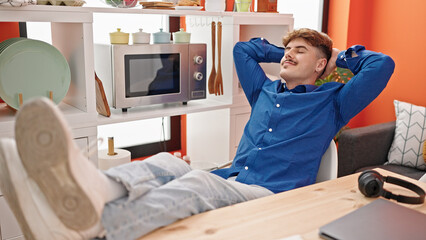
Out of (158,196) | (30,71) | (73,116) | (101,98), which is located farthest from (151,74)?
(158,196)

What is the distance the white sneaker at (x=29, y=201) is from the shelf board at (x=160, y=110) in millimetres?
1080

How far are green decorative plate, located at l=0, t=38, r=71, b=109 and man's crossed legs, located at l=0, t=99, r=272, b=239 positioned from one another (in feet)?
3.15

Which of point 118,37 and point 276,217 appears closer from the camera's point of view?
point 276,217

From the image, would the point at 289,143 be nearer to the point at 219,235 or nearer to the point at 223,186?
the point at 223,186

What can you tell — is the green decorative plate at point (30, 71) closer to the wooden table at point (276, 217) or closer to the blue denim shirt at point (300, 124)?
the blue denim shirt at point (300, 124)

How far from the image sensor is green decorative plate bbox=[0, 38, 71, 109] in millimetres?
1864

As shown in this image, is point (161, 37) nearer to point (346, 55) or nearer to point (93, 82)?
point (93, 82)

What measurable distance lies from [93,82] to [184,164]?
91cm

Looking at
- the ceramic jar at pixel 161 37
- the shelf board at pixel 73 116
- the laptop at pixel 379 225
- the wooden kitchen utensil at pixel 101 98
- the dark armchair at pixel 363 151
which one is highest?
the ceramic jar at pixel 161 37

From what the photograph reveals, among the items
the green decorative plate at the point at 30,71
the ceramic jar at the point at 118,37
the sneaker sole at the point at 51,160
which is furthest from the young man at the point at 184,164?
the green decorative plate at the point at 30,71

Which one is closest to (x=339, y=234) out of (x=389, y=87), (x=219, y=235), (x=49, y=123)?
(x=219, y=235)

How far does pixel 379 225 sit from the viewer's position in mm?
1065

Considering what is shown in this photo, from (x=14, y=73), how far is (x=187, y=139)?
1.23m

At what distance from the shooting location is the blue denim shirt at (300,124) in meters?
1.76
